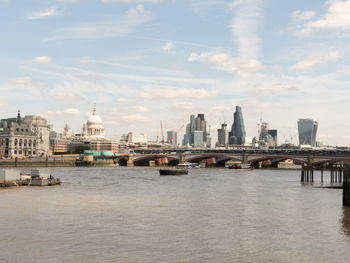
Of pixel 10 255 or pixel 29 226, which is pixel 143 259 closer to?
pixel 10 255

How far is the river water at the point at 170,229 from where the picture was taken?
26.9 meters

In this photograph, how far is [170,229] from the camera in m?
34.4

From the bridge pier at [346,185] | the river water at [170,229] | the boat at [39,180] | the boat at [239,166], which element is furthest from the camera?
the boat at [239,166]

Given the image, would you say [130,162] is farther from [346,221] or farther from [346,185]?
[346,221]

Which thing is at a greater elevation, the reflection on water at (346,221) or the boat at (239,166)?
the boat at (239,166)

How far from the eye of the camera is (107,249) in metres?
27.8

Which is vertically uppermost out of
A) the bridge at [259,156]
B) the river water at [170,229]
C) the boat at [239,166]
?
the bridge at [259,156]

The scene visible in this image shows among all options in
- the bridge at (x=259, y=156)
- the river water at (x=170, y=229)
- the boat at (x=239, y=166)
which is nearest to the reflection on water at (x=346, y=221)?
the river water at (x=170, y=229)

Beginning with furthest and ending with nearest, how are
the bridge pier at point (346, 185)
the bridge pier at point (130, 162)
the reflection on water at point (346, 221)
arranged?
1. the bridge pier at point (130, 162)
2. the bridge pier at point (346, 185)
3. the reflection on water at point (346, 221)

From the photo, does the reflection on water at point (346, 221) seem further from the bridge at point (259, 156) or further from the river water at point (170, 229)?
the bridge at point (259, 156)

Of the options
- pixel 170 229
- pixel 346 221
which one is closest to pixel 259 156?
pixel 346 221

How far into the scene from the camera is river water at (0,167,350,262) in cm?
2691

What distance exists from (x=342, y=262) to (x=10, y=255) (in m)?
16.9

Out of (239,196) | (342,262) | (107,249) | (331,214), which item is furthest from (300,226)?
(239,196)
